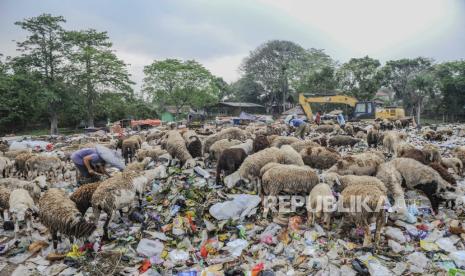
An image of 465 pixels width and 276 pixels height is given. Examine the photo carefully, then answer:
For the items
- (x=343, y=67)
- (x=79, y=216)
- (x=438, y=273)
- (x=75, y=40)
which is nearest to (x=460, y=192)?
(x=438, y=273)

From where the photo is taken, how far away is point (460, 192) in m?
6.00

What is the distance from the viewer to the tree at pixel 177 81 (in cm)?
3634

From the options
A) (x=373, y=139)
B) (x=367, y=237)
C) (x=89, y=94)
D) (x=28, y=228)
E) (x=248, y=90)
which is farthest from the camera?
(x=248, y=90)

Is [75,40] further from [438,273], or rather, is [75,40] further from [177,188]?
[438,273]

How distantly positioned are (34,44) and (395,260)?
1247 inches

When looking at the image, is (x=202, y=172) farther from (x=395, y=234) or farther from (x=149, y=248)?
(x=395, y=234)

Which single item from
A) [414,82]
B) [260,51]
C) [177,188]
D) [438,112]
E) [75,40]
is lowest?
[177,188]

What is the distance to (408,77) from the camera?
41219 mm

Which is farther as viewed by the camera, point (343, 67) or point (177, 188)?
point (343, 67)

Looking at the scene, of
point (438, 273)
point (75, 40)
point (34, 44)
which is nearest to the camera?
point (438, 273)

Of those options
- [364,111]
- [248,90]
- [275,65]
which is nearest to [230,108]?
[248,90]

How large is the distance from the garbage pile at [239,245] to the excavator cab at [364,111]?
69.2 feet

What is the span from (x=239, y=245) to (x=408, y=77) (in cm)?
4397

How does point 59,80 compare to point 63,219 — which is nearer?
point 63,219
